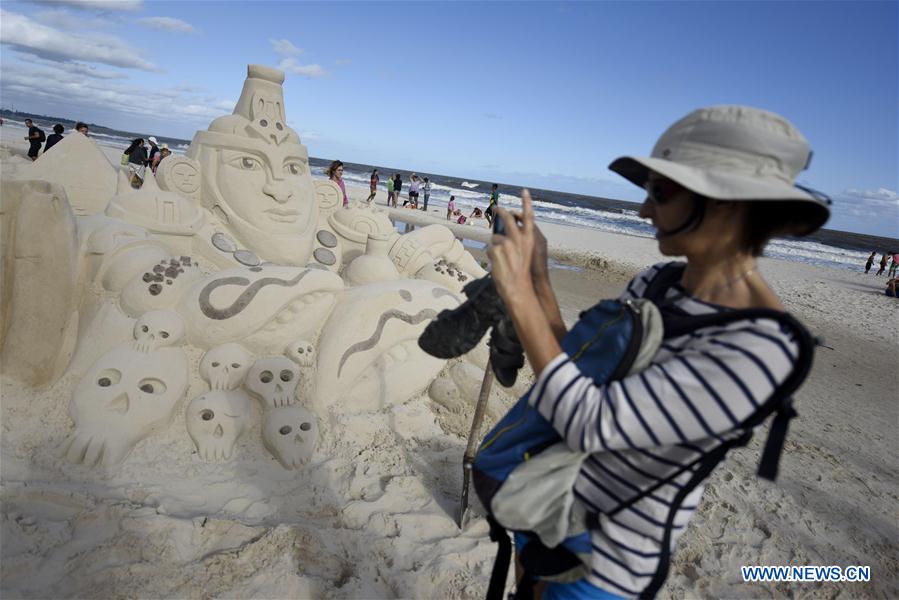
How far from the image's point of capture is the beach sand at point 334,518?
87.8 inches

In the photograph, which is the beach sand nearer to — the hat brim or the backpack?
the backpack

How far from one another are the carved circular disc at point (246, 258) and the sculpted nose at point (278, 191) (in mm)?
429

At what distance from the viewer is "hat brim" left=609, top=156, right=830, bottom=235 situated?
930 millimetres

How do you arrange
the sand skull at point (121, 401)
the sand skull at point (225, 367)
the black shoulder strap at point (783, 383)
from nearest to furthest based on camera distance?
the black shoulder strap at point (783, 383)
the sand skull at point (121, 401)
the sand skull at point (225, 367)

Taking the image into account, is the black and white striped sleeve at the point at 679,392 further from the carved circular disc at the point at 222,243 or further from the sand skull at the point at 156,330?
the carved circular disc at the point at 222,243

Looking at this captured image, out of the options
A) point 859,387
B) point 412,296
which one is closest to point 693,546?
point 412,296

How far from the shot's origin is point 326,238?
4551 mm

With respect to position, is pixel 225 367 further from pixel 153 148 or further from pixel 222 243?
pixel 153 148

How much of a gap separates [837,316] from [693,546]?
393 inches

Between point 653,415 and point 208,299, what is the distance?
2.89m

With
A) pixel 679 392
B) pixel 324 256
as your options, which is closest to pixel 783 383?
pixel 679 392

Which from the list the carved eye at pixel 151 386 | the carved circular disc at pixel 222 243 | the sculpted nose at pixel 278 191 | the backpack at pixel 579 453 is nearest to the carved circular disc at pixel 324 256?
the sculpted nose at pixel 278 191

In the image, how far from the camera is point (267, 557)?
7.68ft

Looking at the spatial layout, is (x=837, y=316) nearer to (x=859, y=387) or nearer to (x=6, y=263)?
(x=859, y=387)
